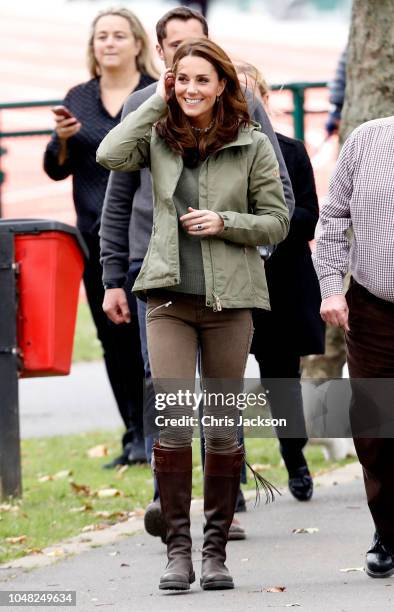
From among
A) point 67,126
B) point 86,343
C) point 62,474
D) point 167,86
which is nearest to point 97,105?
point 67,126

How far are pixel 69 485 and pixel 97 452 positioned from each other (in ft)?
4.16

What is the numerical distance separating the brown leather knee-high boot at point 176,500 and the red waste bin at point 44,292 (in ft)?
6.54

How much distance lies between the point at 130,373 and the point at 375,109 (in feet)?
6.58

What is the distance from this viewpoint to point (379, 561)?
5.66 metres

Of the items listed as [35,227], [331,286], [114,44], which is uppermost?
[114,44]

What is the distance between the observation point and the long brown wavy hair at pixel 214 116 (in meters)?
5.55

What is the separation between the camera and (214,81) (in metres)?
5.56

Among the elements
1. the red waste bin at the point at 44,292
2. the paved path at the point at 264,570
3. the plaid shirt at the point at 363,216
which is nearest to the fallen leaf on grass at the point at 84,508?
the paved path at the point at 264,570

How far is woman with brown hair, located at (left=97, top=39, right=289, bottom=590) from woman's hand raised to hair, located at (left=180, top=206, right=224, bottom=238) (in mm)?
59

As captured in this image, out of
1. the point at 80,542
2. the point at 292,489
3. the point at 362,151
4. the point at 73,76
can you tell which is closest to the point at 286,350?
the point at 292,489

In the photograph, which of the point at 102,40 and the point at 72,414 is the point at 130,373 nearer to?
the point at 102,40

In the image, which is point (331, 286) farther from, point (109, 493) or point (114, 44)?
point (114, 44)

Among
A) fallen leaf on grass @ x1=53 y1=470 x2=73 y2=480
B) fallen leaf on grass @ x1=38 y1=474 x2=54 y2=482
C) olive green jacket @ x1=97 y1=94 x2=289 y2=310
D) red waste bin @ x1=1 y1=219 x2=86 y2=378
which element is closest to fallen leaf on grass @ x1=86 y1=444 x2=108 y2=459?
fallen leaf on grass @ x1=53 y1=470 x2=73 y2=480

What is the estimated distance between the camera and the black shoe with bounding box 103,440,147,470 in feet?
28.9
